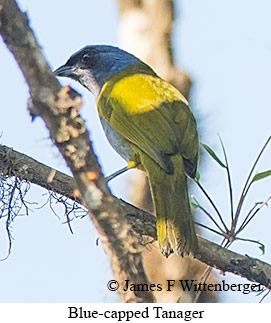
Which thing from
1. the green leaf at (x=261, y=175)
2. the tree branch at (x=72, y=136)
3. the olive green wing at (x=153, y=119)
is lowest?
the tree branch at (x=72, y=136)

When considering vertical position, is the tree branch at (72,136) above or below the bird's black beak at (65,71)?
below

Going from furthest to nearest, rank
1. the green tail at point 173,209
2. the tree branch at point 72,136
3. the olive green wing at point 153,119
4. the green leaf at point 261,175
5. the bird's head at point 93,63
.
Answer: the bird's head at point 93,63
the olive green wing at point 153,119
the green leaf at point 261,175
the green tail at point 173,209
the tree branch at point 72,136

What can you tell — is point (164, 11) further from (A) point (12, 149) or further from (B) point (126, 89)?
(A) point (12, 149)

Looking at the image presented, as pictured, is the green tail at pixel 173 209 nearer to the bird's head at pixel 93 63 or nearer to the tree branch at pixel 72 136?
the bird's head at pixel 93 63

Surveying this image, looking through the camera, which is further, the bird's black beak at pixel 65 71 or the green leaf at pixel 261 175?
the bird's black beak at pixel 65 71

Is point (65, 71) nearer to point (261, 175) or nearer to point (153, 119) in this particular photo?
point (153, 119)

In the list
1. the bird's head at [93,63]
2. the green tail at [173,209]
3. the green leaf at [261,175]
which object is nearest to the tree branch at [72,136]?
the green tail at [173,209]

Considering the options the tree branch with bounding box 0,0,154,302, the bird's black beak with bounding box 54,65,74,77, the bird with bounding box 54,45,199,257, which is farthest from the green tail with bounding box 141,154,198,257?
the tree branch with bounding box 0,0,154,302

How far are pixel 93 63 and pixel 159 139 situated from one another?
4.56 feet

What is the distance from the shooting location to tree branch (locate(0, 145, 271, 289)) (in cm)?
337

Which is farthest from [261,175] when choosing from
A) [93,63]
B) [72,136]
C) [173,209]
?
[72,136]

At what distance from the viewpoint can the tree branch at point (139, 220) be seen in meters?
3.37

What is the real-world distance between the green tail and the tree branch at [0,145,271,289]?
0.11 meters

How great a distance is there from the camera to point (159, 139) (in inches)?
146
